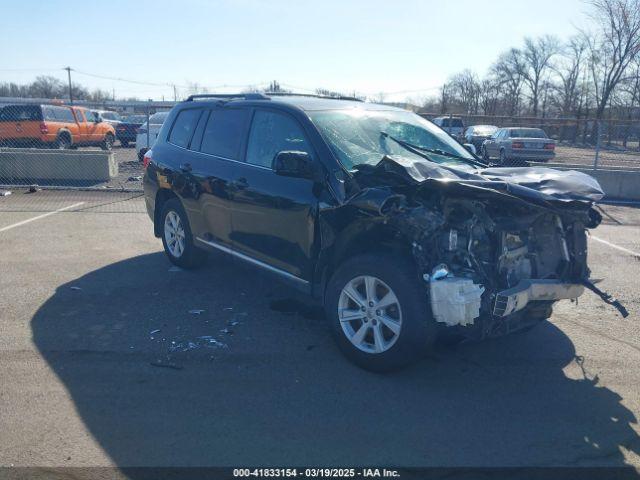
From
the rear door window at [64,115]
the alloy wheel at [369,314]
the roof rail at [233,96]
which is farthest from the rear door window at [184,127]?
the rear door window at [64,115]

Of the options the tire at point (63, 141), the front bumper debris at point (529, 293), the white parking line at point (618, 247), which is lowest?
the white parking line at point (618, 247)

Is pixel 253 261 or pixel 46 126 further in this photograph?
pixel 46 126

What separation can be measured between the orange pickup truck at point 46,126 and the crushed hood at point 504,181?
1813 cm

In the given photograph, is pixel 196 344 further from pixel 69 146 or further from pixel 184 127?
pixel 69 146

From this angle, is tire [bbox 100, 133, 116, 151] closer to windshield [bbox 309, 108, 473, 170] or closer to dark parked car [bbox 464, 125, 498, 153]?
dark parked car [bbox 464, 125, 498, 153]

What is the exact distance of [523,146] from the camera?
65.8 ft

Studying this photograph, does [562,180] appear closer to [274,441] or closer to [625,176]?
[274,441]

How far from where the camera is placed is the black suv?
3789mm

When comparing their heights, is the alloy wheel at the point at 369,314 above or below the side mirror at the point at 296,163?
below

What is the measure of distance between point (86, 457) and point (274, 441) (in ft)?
3.34

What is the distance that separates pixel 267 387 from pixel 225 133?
9.25ft

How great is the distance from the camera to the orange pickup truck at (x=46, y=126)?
741 inches

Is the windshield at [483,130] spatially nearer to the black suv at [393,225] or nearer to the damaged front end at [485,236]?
the black suv at [393,225]

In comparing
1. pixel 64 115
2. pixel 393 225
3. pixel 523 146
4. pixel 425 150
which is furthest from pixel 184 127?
pixel 64 115
